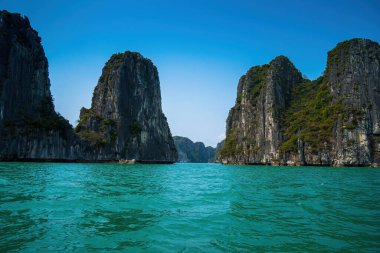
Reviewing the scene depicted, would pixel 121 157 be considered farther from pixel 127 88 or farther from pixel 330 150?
pixel 330 150

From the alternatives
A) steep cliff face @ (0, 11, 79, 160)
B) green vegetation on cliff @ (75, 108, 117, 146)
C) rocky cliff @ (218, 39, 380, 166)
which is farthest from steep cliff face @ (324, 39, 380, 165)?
steep cliff face @ (0, 11, 79, 160)

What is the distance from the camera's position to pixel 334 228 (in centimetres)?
862

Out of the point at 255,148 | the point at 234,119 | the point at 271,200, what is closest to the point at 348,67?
the point at 255,148

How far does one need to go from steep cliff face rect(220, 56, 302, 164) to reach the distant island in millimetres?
496

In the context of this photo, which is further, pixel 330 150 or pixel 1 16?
pixel 330 150

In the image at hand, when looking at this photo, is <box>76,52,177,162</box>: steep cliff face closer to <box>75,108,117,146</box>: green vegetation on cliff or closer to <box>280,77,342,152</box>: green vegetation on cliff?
<box>75,108,117,146</box>: green vegetation on cliff

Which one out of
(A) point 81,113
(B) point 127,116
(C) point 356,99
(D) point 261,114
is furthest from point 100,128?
(C) point 356,99

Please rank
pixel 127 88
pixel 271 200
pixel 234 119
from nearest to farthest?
A: pixel 271 200 → pixel 127 88 → pixel 234 119

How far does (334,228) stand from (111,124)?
117 m

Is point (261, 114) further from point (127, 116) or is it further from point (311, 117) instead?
point (127, 116)

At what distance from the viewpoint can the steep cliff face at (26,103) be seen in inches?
3115

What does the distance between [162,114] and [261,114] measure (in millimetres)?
48228

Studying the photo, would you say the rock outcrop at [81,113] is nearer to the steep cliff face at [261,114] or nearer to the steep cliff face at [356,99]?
the steep cliff face at [261,114]

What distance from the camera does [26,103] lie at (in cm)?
8762
